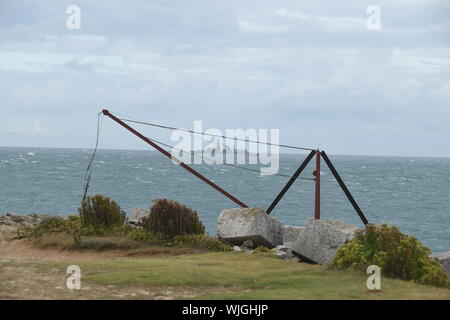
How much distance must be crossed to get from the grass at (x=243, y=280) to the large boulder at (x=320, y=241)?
129 cm

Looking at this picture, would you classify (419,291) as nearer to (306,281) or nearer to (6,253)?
(306,281)

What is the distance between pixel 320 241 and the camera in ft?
51.6

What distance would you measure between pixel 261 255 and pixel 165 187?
67.1 m

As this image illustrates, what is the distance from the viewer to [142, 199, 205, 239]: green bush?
17.5 m

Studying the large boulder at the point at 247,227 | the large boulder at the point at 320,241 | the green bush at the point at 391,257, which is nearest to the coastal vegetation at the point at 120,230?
the large boulder at the point at 247,227

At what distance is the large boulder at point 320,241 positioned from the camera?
15.7 m

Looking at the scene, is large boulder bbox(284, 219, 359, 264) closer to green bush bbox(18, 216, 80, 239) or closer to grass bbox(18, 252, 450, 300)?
grass bbox(18, 252, 450, 300)

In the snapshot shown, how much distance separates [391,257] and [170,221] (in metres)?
6.80

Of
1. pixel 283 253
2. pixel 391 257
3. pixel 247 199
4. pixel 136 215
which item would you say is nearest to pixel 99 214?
pixel 136 215

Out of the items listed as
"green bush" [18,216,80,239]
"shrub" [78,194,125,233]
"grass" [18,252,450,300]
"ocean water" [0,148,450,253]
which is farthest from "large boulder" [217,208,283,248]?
"ocean water" [0,148,450,253]

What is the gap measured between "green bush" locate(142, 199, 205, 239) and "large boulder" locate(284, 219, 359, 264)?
10.6ft

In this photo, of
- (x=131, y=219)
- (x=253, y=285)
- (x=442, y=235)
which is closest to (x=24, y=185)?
(x=442, y=235)

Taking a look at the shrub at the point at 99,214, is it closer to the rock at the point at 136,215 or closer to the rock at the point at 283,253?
the rock at the point at 136,215

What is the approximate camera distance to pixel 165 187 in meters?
82.1
